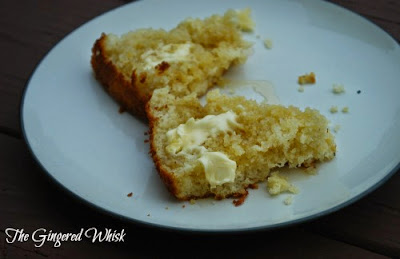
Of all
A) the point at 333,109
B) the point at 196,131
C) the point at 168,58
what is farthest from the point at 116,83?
the point at 333,109

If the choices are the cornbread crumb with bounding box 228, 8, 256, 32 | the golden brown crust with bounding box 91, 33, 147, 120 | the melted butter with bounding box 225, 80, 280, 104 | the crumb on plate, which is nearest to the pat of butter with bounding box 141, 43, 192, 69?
the golden brown crust with bounding box 91, 33, 147, 120

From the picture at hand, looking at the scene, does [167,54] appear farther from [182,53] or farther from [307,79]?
[307,79]

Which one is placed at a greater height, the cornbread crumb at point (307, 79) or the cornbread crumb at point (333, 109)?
the cornbread crumb at point (333, 109)

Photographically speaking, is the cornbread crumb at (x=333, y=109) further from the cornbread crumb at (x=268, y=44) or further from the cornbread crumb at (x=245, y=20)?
the cornbread crumb at (x=245, y=20)

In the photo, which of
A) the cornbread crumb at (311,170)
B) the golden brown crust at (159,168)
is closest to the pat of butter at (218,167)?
the golden brown crust at (159,168)

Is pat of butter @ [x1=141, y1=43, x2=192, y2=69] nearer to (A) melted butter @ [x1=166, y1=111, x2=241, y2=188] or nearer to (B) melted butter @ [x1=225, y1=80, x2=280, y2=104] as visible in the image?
(B) melted butter @ [x1=225, y1=80, x2=280, y2=104]

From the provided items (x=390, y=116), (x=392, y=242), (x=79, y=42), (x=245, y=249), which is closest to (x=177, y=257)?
(x=245, y=249)
